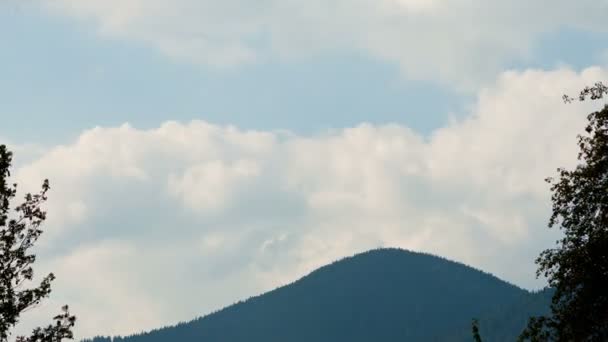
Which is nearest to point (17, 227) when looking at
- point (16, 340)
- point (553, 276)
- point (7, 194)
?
point (7, 194)

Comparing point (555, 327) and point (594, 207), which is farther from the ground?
point (594, 207)

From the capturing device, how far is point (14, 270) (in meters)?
32.7

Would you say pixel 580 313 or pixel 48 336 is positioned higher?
pixel 48 336

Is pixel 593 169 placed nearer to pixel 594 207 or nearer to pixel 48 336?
pixel 594 207

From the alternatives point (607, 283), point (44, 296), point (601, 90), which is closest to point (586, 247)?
point (607, 283)

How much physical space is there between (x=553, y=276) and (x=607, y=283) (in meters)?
2.04

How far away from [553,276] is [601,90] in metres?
7.11

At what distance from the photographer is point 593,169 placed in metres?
32.3

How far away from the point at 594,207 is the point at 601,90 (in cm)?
428

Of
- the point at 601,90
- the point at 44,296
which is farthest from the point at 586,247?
the point at 44,296

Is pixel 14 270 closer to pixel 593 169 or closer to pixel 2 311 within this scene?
pixel 2 311

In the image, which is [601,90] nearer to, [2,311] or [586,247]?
[586,247]

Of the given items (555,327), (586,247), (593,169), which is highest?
(593,169)

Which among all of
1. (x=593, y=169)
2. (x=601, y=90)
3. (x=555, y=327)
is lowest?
(x=555, y=327)
